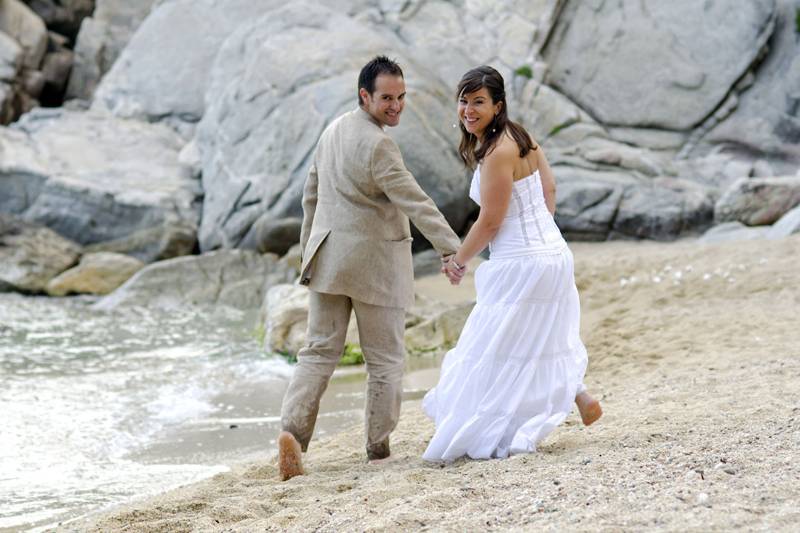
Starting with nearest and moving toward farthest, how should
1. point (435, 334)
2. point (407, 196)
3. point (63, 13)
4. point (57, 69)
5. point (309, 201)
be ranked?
point (407, 196), point (309, 201), point (435, 334), point (57, 69), point (63, 13)

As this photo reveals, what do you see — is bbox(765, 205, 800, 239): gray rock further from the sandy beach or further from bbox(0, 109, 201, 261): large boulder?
bbox(0, 109, 201, 261): large boulder

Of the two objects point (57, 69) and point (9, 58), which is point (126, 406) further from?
point (57, 69)

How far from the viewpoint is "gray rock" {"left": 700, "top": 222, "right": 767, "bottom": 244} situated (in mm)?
11711

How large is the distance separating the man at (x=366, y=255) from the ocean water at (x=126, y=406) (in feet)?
3.12

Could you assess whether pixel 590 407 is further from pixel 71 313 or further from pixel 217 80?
pixel 217 80

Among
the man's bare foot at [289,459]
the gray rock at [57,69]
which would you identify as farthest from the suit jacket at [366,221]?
the gray rock at [57,69]

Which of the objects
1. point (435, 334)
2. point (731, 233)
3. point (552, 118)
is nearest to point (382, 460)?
point (435, 334)

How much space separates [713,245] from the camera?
11.0 metres

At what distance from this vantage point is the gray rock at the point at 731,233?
38.4 ft

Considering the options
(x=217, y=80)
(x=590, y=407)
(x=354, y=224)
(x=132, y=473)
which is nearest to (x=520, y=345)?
(x=590, y=407)

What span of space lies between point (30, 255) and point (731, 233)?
8.28 meters

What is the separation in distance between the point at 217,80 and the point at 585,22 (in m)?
5.55

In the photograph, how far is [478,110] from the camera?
4.55 m

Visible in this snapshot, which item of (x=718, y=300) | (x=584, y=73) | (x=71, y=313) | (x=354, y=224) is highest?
(x=584, y=73)
